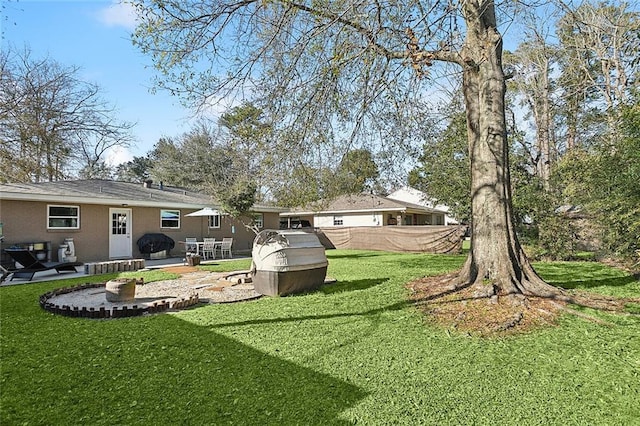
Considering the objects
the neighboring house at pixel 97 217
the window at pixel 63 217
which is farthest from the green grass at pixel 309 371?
the window at pixel 63 217

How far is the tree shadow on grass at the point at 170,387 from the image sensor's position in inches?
112

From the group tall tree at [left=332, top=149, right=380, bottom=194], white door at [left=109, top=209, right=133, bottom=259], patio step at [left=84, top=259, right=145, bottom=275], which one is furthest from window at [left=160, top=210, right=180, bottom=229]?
tall tree at [left=332, top=149, right=380, bottom=194]

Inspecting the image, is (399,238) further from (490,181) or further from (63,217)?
(63,217)

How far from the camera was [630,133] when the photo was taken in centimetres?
791

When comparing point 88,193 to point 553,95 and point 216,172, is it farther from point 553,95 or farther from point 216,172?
point 553,95

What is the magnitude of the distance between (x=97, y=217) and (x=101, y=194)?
918 mm

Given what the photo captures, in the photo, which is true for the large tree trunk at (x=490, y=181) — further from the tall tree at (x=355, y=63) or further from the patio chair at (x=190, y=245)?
the patio chair at (x=190, y=245)

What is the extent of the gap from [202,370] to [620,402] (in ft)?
12.5

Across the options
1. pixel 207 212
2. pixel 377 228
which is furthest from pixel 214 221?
pixel 377 228

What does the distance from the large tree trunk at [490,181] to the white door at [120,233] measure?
1344 centimetres

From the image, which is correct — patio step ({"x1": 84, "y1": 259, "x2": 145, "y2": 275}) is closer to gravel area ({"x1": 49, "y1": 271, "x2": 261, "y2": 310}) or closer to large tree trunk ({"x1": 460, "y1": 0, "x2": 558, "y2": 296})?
gravel area ({"x1": 49, "y1": 271, "x2": 261, "y2": 310})

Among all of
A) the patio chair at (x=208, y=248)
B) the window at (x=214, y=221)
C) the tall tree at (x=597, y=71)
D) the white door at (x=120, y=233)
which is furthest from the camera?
the window at (x=214, y=221)

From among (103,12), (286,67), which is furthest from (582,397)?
(103,12)

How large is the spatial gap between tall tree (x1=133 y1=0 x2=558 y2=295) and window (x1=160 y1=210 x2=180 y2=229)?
11.2 meters
